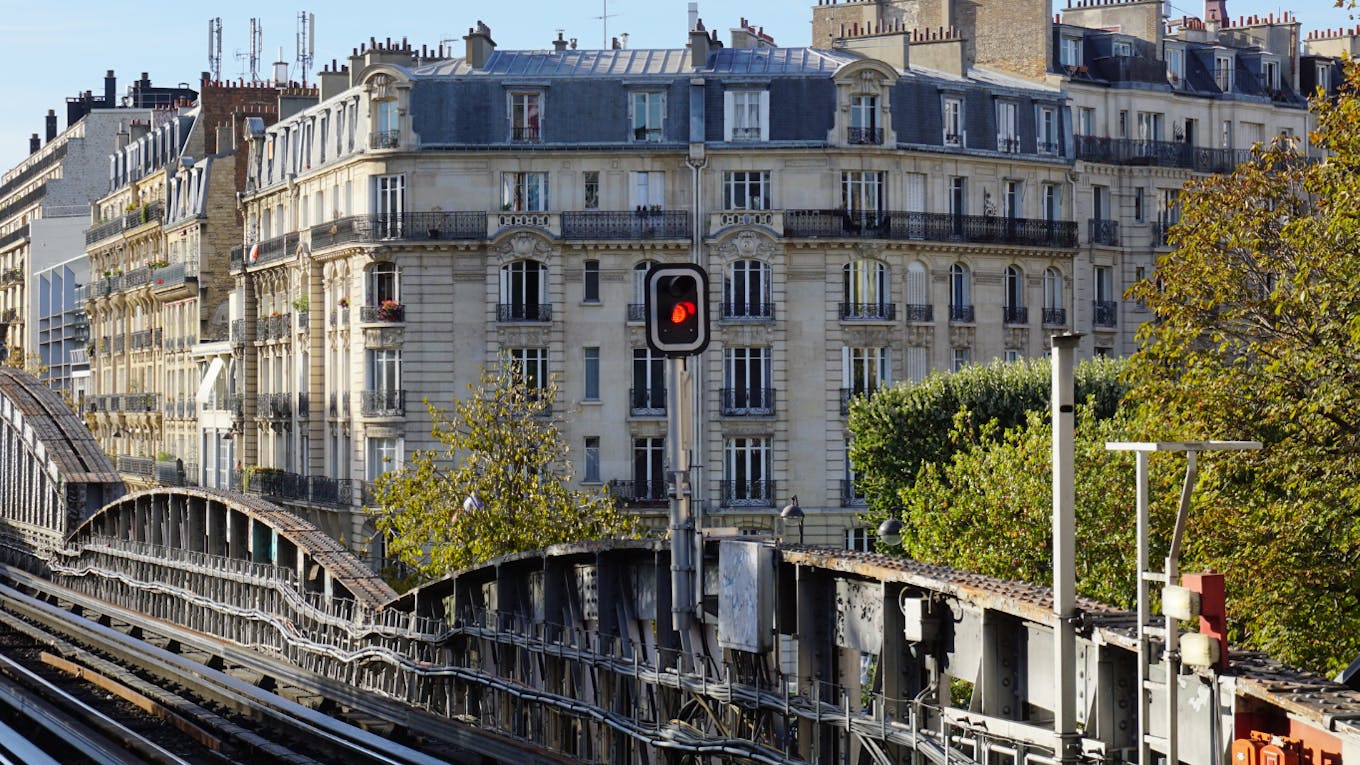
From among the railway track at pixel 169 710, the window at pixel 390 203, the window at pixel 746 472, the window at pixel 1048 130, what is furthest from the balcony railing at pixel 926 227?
the railway track at pixel 169 710

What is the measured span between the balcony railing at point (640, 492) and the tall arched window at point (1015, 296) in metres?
11.0

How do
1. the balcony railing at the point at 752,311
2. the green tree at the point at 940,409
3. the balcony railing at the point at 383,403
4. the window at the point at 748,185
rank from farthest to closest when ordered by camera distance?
the balcony railing at the point at 383,403 → the window at the point at 748,185 → the balcony railing at the point at 752,311 → the green tree at the point at 940,409

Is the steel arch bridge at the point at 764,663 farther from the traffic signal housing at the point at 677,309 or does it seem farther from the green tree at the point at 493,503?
the green tree at the point at 493,503

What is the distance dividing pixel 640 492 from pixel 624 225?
6770 mm

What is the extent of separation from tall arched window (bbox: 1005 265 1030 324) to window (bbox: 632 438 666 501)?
1045 centimetres

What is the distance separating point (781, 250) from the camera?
56.8 meters

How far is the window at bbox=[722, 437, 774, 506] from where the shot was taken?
56.8 m

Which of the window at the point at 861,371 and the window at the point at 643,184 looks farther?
the window at the point at 643,184

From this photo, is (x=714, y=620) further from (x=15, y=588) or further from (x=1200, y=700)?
(x=15, y=588)

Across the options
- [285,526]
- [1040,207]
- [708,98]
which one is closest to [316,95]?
[708,98]

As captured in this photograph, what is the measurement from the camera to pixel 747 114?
57562 millimetres

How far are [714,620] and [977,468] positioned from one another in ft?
54.4

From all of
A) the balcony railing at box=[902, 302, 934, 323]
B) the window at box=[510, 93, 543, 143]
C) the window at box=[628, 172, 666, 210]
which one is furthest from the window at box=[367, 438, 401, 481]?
the balcony railing at box=[902, 302, 934, 323]

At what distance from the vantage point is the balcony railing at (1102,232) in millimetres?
63031
